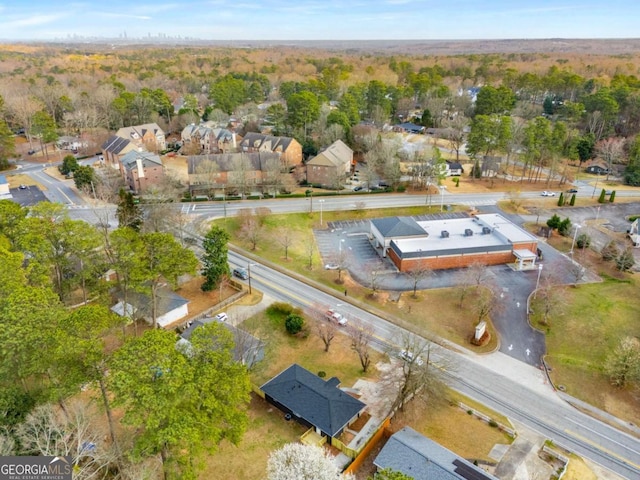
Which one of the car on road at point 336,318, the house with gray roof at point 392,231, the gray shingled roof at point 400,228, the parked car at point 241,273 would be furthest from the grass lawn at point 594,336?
the parked car at point 241,273

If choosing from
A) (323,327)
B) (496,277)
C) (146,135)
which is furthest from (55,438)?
(146,135)

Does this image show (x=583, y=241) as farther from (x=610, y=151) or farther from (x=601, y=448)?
(x=610, y=151)

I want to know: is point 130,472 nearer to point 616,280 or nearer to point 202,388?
point 202,388

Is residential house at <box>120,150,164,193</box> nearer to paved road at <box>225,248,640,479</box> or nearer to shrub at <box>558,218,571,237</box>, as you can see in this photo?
paved road at <box>225,248,640,479</box>

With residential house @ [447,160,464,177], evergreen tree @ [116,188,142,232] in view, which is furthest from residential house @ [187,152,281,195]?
residential house @ [447,160,464,177]

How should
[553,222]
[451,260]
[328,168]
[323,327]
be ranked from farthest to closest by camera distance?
1. [328,168]
2. [553,222]
3. [451,260]
4. [323,327]
